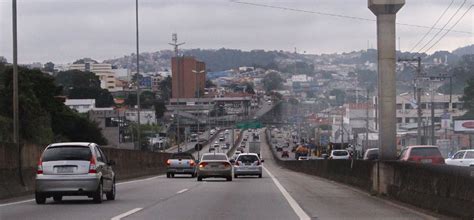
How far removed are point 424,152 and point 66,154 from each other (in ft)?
67.6

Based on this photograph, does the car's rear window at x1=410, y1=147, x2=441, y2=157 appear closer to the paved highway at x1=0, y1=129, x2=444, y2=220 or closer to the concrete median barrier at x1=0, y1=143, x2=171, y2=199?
the paved highway at x1=0, y1=129, x2=444, y2=220

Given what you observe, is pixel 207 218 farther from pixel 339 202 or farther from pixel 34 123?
pixel 34 123

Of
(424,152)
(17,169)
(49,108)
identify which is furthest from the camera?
(49,108)

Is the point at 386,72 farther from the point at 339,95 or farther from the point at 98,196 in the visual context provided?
the point at 339,95

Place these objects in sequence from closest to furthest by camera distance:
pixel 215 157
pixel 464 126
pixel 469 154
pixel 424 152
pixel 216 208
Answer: pixel 216 208
pixel 424 152
pixel 469 154
pixel 215 157
pixel 464 126

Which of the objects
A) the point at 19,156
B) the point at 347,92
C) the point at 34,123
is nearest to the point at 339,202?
the point at 19,156

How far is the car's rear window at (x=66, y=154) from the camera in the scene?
2516 cm

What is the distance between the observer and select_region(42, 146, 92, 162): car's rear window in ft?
82.5

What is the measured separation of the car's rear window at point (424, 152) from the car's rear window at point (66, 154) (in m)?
19.8

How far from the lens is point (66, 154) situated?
82.6ft

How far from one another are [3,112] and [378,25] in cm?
6656

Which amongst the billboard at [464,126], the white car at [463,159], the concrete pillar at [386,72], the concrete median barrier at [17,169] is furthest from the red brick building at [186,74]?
the concrete pillar at [386,72]

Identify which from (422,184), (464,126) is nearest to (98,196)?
(422,184)

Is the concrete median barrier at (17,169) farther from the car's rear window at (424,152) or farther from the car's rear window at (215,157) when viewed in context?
the car's rear window at (424,152)
